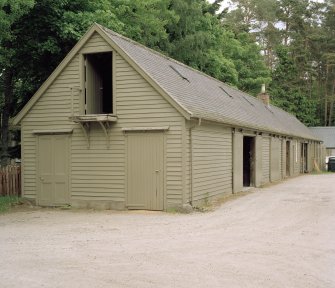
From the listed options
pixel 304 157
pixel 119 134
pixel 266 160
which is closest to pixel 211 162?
pixel 119 134

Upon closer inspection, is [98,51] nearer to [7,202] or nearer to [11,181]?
[7,202]

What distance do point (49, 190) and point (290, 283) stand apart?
1095cm

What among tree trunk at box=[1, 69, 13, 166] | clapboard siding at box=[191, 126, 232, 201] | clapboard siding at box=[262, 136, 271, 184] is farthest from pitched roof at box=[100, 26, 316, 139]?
tree trunk at box=[1, 69, 13, 166]

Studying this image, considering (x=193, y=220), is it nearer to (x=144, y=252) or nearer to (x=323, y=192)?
(x=144, y=252)

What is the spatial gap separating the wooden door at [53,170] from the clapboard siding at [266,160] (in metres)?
11.7

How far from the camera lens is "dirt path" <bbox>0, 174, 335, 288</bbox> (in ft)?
22.9

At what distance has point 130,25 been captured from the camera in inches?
1055

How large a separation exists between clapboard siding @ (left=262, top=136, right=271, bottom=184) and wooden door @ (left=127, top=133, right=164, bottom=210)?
426 inches

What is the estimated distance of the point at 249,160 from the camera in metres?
23.0

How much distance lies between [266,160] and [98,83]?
11.8 meters

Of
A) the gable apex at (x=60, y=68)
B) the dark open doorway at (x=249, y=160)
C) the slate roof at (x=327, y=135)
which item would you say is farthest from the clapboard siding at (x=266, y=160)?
the slate roof at (x=327, y=135)

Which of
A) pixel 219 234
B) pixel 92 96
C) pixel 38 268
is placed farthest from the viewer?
pixel 92 96

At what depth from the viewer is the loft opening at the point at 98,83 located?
1555 centimetres

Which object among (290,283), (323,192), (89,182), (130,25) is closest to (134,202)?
(89,182)
